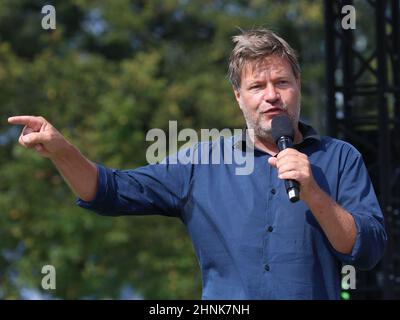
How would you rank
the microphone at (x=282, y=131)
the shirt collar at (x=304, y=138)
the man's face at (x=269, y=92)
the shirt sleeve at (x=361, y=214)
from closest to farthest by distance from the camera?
the shirt sleeve at (x=361, y=214) < the microphone at (x=282, y=131) < the man's face at (x=269, y=92) < the shirt collar at (x=304, y=138)

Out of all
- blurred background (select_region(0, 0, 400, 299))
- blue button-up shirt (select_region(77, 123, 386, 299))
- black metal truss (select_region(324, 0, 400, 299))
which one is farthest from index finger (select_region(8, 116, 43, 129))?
blurred background (select_region(0, 0, 400, 299))

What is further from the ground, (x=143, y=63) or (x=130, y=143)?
(x=143, y=63)

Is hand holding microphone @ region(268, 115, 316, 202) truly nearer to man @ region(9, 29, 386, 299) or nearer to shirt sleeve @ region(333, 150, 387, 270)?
man @ region(9, 29, 386, 299)

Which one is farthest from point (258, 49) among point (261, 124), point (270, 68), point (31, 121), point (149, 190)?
point (31, 121)

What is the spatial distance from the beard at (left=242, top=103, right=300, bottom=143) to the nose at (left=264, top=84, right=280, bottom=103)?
0.13 ft

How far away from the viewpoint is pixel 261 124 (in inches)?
118

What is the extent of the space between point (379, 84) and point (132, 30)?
8.76 metres

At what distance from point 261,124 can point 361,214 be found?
1.48ft

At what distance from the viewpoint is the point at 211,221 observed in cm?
299

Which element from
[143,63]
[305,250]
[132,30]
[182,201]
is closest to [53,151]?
[182,201]

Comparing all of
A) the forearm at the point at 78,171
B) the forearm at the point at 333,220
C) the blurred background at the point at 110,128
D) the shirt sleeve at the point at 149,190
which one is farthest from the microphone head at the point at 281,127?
the blurred background at the point at 110,128

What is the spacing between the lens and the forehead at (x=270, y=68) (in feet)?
9.72

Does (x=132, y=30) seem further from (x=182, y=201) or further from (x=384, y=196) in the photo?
(x=182, y=201)

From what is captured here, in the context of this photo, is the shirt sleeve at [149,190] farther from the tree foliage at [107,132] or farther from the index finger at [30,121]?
the tree foliage at [107,132]
